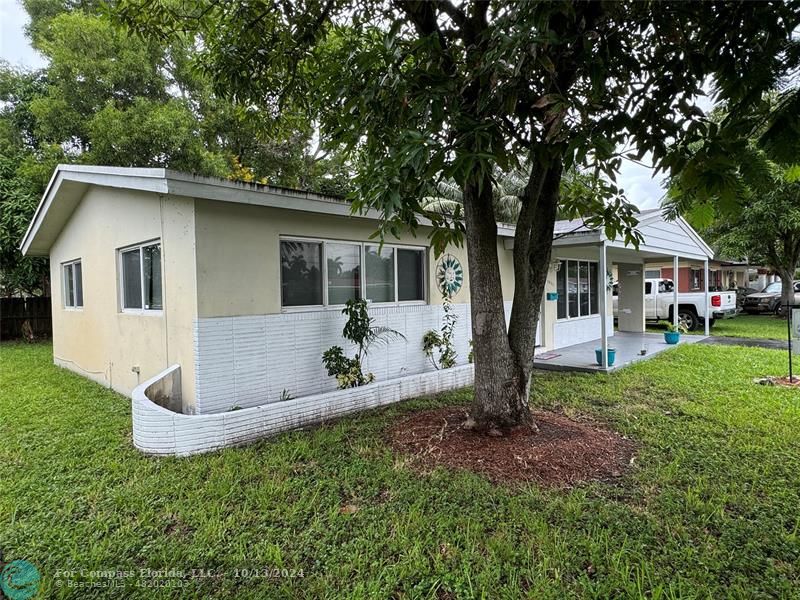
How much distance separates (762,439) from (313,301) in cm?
527

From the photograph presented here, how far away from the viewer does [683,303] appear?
1438 centimetres

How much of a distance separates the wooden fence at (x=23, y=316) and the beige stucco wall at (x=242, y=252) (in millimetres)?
12610

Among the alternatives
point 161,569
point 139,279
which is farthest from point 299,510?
point 139,279

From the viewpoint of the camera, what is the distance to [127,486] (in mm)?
3588

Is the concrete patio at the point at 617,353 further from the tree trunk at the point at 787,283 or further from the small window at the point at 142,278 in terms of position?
the tree trunk at the point at 787,283

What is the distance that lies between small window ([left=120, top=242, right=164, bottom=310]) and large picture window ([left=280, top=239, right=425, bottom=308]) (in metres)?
1.67

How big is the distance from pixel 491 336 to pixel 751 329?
1404 cm

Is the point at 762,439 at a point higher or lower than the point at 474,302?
lower

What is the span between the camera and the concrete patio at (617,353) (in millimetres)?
8188

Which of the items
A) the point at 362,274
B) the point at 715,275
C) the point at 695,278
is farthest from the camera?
the point at 715,275

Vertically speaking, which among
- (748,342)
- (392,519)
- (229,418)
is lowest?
(392,519)

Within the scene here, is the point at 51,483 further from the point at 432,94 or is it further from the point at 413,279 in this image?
the point at 413,279

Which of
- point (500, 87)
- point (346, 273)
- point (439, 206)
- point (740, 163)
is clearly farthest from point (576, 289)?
point (740, 163)

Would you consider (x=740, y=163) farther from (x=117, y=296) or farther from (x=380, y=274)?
(x=117, y=296)
